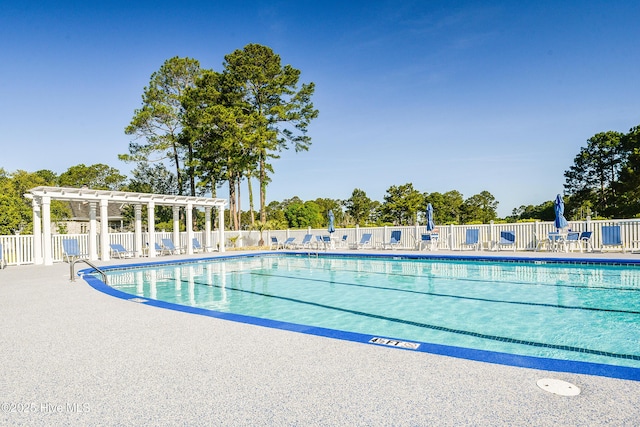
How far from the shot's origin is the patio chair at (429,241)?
16.3 m

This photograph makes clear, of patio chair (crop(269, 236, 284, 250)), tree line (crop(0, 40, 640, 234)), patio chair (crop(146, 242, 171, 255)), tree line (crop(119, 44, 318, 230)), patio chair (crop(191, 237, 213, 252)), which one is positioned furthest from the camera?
tree line (crop(0, 40, 640, 234))

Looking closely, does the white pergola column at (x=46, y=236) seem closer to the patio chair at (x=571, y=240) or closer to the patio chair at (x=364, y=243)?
the patio chair at (x=364, y=243)

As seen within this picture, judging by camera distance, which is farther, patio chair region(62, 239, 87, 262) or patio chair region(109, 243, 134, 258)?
patio chair region(109, 243, 134, 258)

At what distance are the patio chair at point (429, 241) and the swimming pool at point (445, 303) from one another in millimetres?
2317

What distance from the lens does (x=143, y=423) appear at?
2.20 metres

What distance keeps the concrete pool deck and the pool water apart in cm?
105

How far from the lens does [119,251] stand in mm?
16141

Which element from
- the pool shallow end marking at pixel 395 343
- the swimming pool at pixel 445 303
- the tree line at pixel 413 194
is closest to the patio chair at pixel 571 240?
the swimming pool at pixel 445 303

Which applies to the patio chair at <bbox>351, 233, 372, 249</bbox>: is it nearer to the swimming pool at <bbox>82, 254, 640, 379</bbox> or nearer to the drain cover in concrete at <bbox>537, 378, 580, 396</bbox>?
the swimming pool at <bbox>82, 254, 640, 379</bbox>

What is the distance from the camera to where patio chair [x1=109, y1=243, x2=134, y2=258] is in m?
16.1

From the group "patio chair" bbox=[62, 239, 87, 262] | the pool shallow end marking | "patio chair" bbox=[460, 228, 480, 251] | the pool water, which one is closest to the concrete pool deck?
the pool shallow end marking

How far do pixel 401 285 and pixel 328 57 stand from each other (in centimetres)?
1525

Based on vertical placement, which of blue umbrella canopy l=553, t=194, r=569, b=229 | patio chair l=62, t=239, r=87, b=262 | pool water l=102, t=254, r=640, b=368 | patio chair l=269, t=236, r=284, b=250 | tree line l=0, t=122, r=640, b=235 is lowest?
pool water l=102, t=254, r=640, b=368

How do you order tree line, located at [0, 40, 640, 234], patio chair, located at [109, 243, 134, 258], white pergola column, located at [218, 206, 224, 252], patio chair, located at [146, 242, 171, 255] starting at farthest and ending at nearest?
tree line, located at [0, 40, 640, 234] → white pergola column, located at [218, 206, 224, 252] → patio chair, located at [146, 242, 171, 255] → patio chair, located at [109, 243, 134, 258]
